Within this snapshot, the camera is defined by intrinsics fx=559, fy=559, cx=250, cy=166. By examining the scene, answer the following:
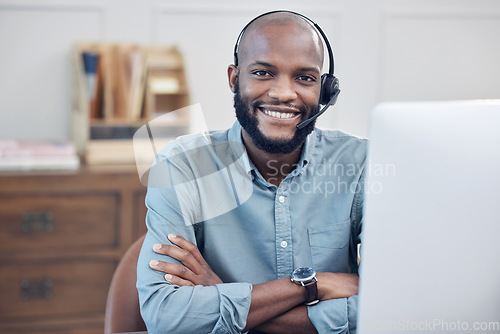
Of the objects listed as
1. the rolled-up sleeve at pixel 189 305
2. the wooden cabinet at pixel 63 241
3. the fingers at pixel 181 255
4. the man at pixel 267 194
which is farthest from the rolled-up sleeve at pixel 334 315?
→ the wooden cabinet at pixel 63 241

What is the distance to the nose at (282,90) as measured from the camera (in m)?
1.27

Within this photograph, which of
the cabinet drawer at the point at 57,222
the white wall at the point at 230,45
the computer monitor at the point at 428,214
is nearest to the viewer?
the computer monitor at the point at 428,214

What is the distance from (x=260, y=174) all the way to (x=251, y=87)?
0.66ft

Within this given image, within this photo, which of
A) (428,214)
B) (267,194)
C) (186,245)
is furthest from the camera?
(267,194)

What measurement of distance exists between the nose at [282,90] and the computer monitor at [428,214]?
64cm

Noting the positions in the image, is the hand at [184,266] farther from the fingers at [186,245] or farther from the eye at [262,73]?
the eye at [262,73]

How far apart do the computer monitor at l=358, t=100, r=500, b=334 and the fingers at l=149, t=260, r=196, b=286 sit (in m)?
0.54

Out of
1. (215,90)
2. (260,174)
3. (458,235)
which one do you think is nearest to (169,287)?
(260,174)

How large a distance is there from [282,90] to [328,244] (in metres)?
0.37

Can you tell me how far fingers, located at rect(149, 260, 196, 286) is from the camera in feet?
3.64

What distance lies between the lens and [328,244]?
4.23ft

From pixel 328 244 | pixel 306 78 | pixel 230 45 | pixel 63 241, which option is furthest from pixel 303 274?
pixel 230 45

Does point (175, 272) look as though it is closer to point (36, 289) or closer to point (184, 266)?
point (184, 266)

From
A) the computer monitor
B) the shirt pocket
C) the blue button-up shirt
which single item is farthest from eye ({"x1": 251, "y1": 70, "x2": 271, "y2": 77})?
the computer monitor
